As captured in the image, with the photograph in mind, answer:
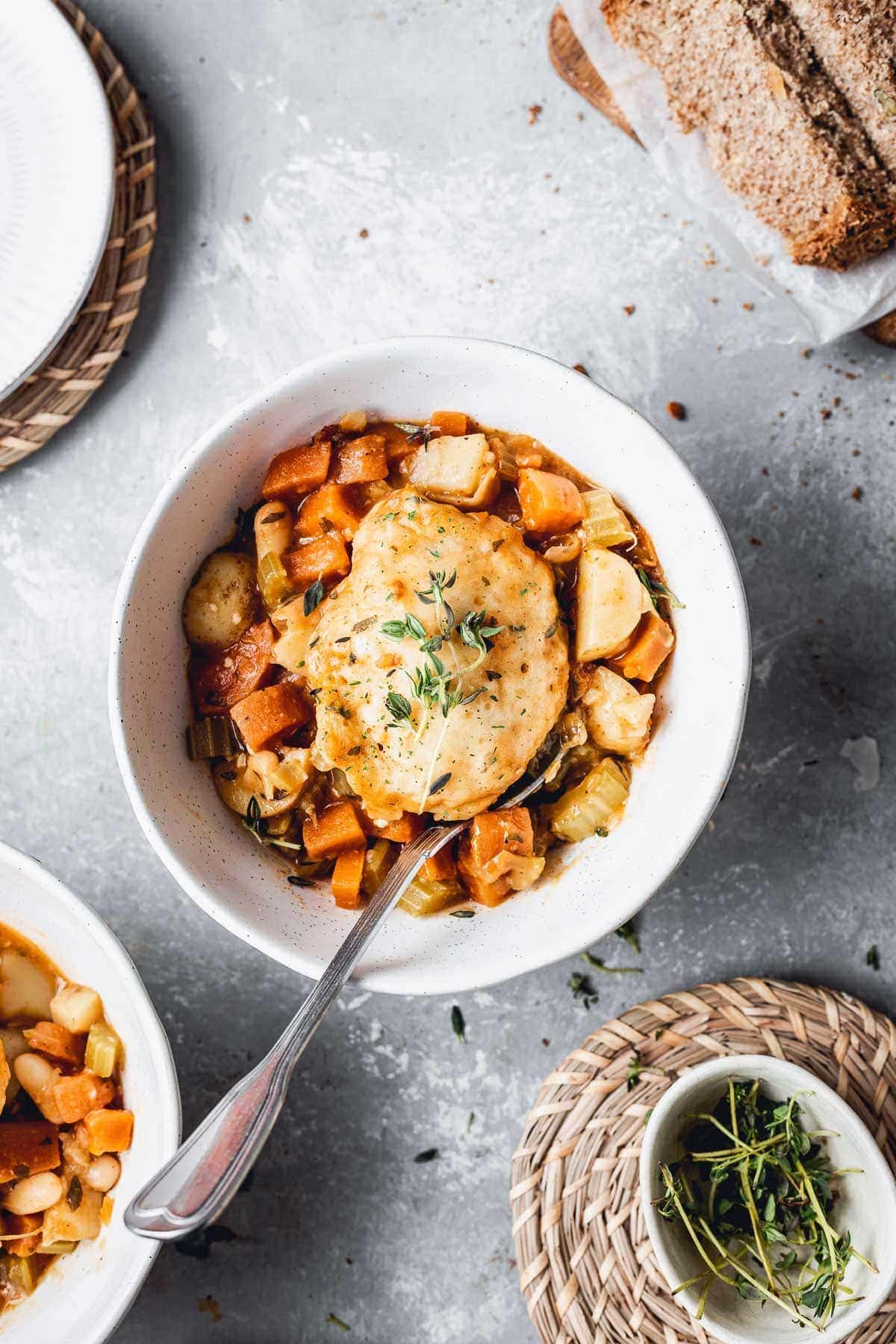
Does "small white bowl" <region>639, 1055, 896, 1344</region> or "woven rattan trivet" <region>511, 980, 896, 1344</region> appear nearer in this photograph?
"small white bowl" <region>639, 1055, 896, 1344</region>

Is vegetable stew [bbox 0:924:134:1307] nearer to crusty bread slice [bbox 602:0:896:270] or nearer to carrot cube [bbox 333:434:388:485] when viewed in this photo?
carrot cube [bbox 333:434:388:485]

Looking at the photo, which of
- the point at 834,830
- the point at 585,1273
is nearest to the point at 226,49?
the point at 834,830

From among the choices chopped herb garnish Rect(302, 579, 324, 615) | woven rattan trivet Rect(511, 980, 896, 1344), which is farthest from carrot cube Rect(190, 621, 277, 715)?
woven rattan trivet Rect(511, 980, 896, 1344)

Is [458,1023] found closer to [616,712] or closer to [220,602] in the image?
[616,712]

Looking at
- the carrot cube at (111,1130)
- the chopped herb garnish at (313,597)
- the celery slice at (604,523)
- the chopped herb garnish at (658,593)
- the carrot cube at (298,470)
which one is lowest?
the carrot cube at (111,1130)

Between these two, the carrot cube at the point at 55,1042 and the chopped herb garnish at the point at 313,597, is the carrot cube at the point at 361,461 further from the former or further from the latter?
the carrot cube at the point at 55,1042

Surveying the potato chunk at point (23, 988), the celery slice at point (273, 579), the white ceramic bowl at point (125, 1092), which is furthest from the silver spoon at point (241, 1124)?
the potato chunk at point (23, 988)
